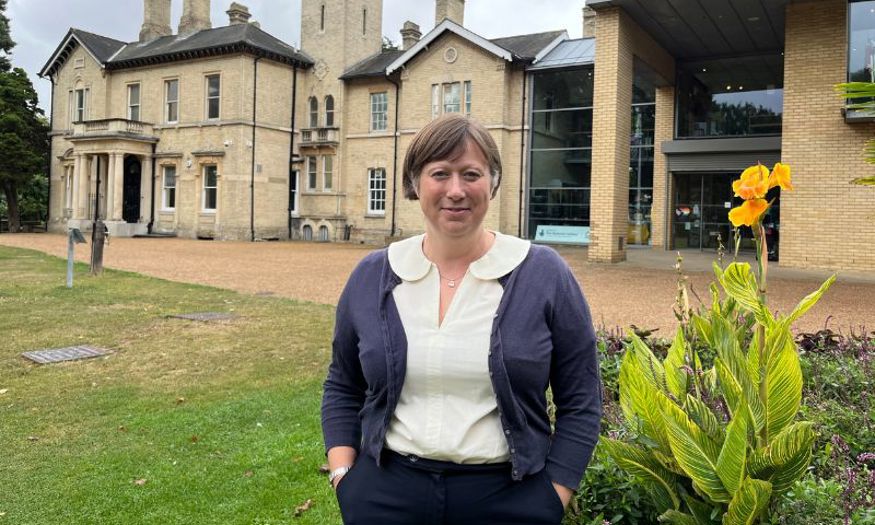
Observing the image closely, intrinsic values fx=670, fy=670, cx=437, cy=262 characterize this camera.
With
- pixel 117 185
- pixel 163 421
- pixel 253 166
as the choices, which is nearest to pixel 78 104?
pixel 117 185

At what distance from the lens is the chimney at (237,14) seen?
37.3 m

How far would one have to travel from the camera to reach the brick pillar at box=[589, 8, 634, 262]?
58.4ft

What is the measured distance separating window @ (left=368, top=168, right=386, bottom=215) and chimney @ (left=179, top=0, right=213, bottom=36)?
1428 centimetres

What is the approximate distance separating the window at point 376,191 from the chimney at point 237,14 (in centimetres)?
1302

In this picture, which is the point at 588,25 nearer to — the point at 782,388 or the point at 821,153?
the point at 821,153

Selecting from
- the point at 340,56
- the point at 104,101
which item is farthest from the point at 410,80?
the point at 104,101

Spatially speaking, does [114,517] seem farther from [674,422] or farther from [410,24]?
[410,24]

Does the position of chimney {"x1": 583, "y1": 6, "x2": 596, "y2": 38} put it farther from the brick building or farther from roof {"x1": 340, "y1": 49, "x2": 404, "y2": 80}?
roof {"x1": 340, "y1": 49, "x2": 404, "y2": 80}

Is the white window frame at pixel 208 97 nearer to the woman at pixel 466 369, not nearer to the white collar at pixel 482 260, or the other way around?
the white collar at pixel 482 260

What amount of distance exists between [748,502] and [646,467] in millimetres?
343

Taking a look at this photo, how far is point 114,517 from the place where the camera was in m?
3.54

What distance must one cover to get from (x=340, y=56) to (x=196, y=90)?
24.9 feet

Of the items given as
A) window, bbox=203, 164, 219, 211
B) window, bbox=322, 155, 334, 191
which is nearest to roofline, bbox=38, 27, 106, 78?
window, bbox=203, 164, 219, 211

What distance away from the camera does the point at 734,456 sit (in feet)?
5.96
